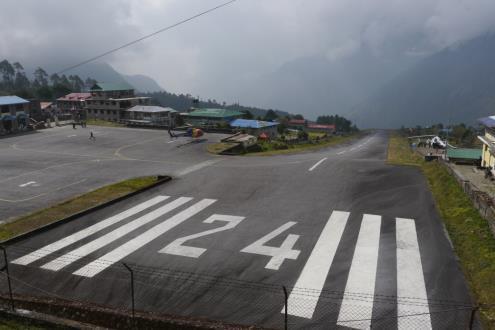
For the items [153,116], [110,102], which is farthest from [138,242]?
[110,102]

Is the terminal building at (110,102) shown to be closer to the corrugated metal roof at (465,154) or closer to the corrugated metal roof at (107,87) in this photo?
the corrugated metal roof at (107,87)

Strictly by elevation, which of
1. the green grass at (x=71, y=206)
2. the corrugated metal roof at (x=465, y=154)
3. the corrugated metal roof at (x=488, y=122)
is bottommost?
the green grass at (x=71, y=206)

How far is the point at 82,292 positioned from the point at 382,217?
17.2 metres

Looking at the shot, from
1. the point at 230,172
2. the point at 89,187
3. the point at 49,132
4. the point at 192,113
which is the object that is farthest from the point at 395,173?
the point at 192,113

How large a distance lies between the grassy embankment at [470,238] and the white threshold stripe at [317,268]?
5861mm

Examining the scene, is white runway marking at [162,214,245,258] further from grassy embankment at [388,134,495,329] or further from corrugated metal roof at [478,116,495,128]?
corrugated metal roof at [478,116,495,128]

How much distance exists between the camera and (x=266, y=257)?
18.2 metres

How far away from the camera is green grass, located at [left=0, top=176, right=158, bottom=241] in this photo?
22.0 meters

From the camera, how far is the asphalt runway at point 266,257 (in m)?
14.2

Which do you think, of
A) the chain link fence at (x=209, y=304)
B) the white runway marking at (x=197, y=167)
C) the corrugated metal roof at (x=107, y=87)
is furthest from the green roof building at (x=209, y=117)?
the chain link fence at (x=209, y=304)

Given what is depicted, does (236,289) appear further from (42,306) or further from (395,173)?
(395,173)

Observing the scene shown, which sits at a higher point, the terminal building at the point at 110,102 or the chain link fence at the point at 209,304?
the terminal building at the point at 110,102

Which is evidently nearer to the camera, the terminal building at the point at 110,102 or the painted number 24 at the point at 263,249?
the painted number 24 at the point at 263,249

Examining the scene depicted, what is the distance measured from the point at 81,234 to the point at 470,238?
21135mm
